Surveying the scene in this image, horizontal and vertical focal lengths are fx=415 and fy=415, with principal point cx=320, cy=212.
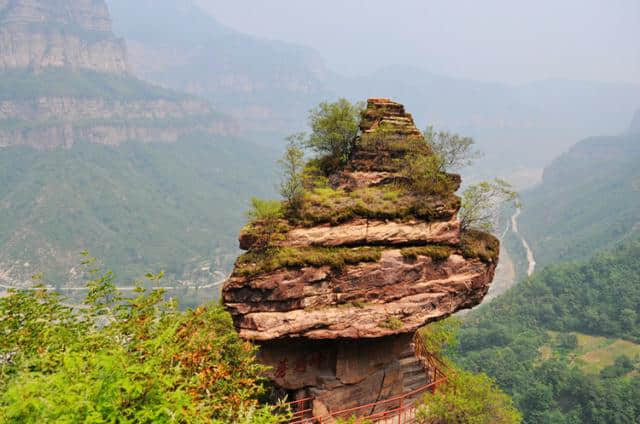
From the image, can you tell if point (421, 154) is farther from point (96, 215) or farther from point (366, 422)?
point (96, 215)

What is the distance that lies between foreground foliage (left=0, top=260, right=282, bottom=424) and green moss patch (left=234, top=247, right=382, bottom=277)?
2.76 m

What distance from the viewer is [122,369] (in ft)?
30.7

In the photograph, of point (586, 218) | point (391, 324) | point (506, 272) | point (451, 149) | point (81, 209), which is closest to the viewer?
point (391, 324)

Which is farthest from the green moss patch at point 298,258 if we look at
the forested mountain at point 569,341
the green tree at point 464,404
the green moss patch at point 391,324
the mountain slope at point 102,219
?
the mountain slope at point 102,219

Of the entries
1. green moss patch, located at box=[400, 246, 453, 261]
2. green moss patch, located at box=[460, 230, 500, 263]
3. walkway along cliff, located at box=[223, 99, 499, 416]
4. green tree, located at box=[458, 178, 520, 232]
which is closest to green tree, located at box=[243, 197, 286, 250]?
walkway along cliff, located at box=[223, 99, 499, 416]

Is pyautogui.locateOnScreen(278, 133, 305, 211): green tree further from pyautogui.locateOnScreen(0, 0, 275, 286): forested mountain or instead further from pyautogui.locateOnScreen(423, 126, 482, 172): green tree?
pyautogui.locateOnScreen(0, 0, 275, 286): forested mountain

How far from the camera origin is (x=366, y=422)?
16.2 metres

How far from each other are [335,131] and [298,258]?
27.8ft

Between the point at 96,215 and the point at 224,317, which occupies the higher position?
the point at 224,317

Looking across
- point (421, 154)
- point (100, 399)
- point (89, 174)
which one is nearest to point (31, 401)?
point (100, 399)

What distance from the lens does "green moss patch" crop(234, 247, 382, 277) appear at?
1570cm

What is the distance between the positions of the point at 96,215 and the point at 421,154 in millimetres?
151430

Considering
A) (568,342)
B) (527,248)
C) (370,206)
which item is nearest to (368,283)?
(370,206)

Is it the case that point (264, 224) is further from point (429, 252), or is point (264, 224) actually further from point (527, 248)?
point (527, 248)
